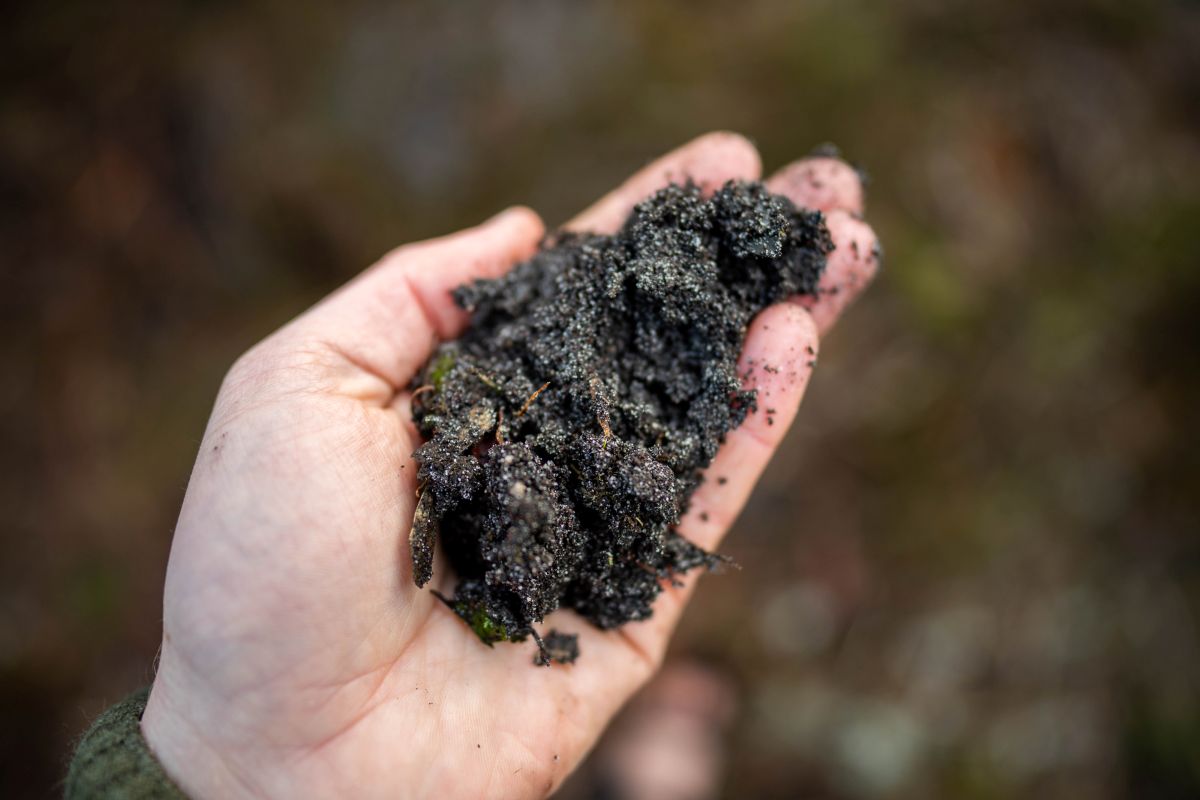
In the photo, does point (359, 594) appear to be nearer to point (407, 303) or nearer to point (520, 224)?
point (407, 303)

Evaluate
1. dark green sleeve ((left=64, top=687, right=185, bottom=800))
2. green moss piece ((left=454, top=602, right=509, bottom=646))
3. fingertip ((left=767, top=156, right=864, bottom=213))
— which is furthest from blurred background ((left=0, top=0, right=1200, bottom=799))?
dark green sleeve ((left=64, top=687, right=185, bottom=800))

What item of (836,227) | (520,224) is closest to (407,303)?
(520,224)

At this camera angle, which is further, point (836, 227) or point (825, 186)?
point (825, 186)

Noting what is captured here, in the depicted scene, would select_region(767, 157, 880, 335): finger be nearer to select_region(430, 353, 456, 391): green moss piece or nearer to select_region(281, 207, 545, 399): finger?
select_region(281, 207, 545, 399): finger

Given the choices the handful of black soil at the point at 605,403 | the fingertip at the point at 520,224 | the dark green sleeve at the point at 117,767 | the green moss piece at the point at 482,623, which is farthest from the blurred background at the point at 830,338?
the dark green sleeve at the point at 117,767

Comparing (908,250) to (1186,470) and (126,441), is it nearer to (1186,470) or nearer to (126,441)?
(1186,470)

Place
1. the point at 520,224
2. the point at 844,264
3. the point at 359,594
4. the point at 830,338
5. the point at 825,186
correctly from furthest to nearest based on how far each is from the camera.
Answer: the point at 830,338 < the point at 520,224 < the point at 825,186 < the point at 844,264 < the point at 359,594

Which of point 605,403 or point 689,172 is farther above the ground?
point 689,172

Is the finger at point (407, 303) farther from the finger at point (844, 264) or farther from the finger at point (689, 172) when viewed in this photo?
the finger at point (844, 264)
